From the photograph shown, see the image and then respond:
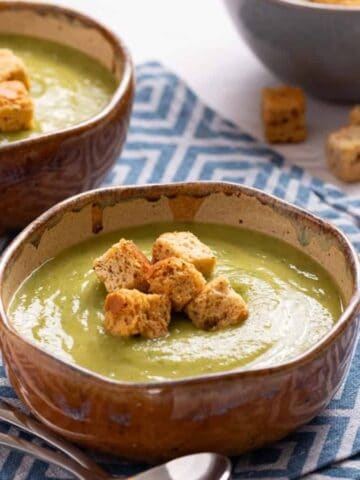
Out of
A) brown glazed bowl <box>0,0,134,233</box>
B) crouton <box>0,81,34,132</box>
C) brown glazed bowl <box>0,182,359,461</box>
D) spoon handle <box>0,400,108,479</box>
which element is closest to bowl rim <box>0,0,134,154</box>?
brown glazed bowl <box>0,0,134,233</box>

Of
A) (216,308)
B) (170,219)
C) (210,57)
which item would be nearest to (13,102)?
(170,219)

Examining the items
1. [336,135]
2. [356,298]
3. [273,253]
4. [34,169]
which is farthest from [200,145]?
[356,298]

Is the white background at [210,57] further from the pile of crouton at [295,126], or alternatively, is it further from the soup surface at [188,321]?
the soup surface at [188,321]

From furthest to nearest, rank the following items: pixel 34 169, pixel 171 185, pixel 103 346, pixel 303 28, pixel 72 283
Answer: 1. pixel 303 28
2. pixel 34 169
3. pixel 171 185
4. pixel 72 283
5. pixel 103 346

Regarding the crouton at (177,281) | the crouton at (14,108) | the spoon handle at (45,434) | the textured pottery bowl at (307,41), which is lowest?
the spoon handle at (45,434)

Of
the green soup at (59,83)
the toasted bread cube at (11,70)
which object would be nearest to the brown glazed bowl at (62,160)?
the green soup at (59,83)

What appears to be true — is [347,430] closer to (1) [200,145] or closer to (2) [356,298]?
(2) [356,298]
